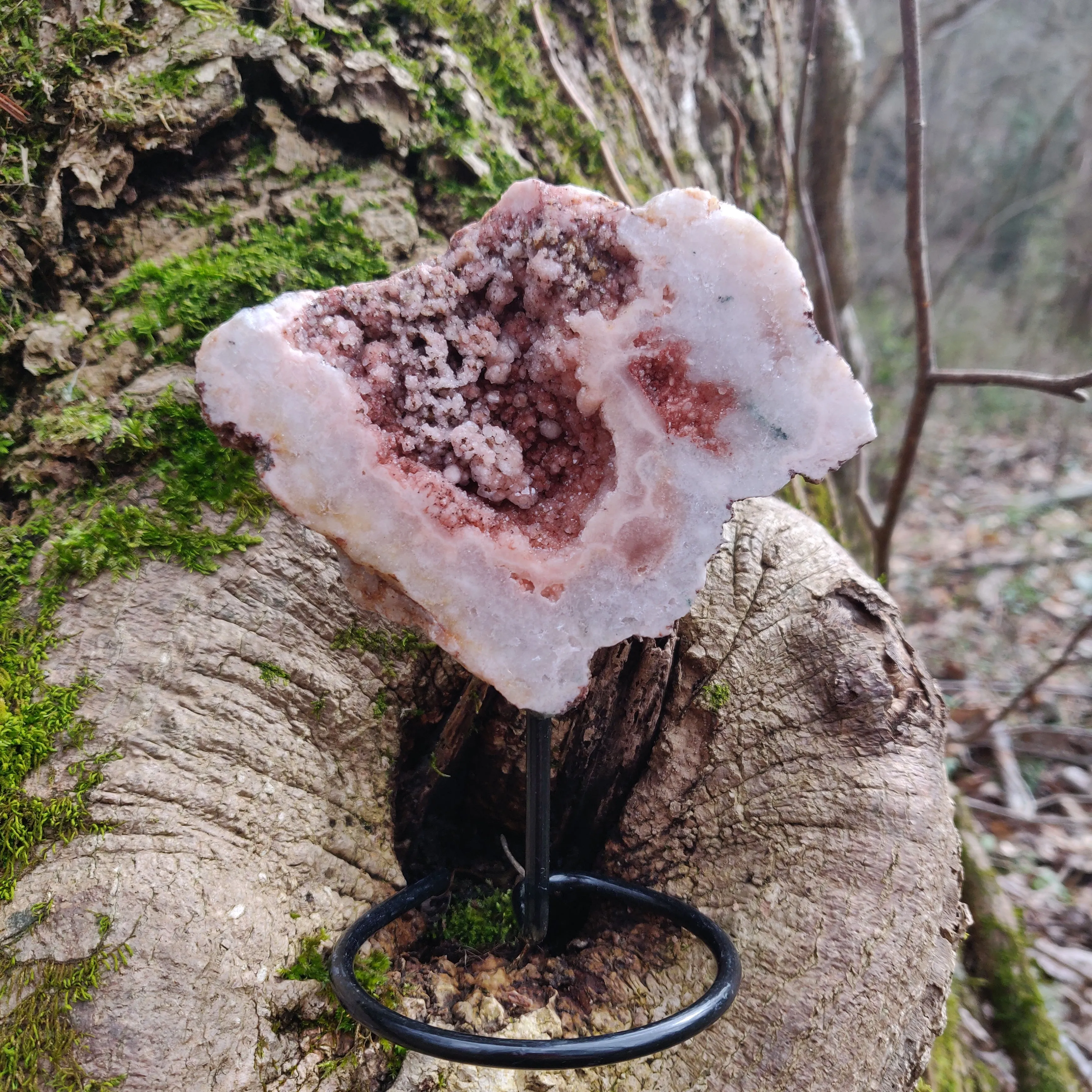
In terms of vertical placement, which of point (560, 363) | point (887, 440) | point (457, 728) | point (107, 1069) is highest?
point (560, 363)

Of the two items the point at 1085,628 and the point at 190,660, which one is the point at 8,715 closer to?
the point at 190,660

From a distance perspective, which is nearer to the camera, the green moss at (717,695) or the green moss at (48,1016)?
the green moss at (48,1016)

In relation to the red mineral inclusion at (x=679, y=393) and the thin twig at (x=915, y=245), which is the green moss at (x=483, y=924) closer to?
the red mineral inclusion at (x=679, y=393)

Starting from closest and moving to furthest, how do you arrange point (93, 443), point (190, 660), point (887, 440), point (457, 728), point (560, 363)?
point (560, 363) → point (190, 660) → point (93, 443) → point (457, 728) → point (887, 440)

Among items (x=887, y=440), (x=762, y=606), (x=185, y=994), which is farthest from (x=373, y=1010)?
(x=887, y=440)

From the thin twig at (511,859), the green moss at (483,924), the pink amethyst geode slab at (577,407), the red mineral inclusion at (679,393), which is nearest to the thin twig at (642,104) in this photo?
the pink amethyst geode slab at (577,407)

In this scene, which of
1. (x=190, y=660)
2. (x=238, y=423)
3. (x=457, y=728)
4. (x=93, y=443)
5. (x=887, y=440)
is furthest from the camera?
(x=887, y=440)
